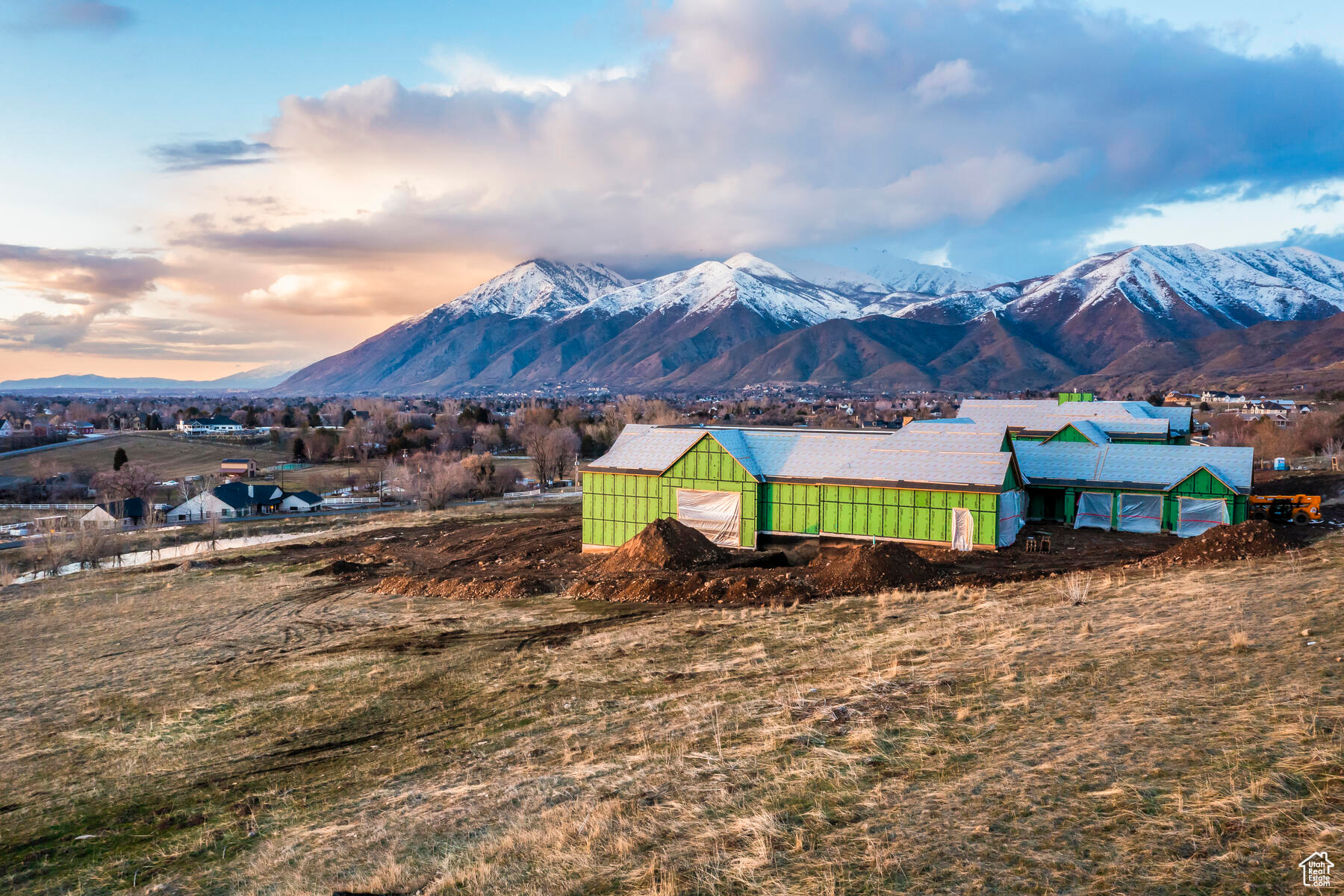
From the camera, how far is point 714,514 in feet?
134

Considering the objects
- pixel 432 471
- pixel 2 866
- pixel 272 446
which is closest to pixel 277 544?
pixel 432 471

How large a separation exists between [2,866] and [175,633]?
748 inches

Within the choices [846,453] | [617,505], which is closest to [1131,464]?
[846,453]

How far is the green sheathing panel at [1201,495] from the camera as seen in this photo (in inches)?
1522

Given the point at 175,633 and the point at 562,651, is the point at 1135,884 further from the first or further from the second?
the point at 175,633

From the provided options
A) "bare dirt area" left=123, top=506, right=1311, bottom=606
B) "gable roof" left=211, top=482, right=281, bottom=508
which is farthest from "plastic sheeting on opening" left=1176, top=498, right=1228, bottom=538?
"gable roof" left=211, top=482, right=281, bottom=508

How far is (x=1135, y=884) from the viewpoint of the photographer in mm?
7812

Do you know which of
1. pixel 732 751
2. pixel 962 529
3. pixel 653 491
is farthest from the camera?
pixel 653 491

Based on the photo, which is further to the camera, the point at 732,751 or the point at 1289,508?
the point at 1289,508

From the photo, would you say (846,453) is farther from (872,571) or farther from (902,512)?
(872,571)

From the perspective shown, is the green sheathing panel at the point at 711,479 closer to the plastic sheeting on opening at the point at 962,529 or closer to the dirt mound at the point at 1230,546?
the plastic sheeting on opening at the point at 962,529

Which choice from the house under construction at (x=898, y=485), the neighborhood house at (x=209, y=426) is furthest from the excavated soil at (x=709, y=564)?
the neighborhood house at (x=209, y=426)

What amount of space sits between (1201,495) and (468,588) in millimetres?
37627

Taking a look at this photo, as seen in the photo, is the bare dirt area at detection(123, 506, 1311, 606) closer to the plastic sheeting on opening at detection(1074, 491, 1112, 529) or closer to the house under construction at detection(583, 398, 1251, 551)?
the plastic sheeting on opening at detection(1074, 491, 1112, 529)
